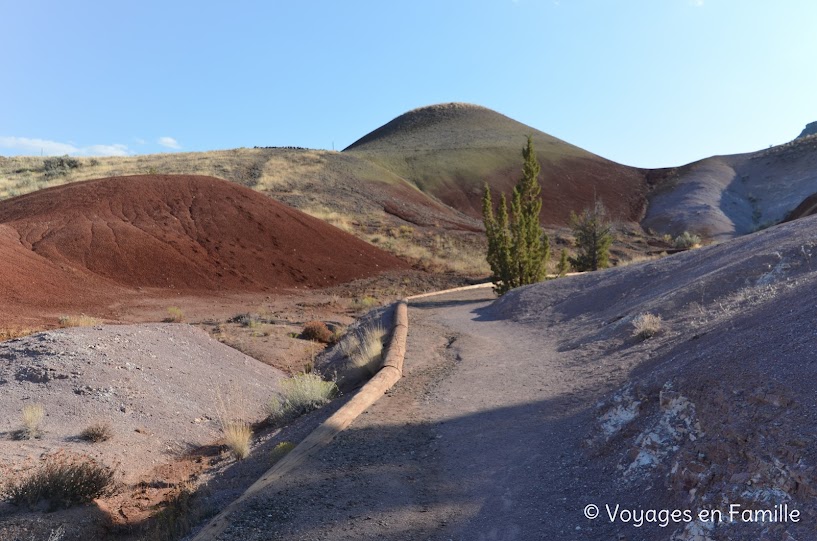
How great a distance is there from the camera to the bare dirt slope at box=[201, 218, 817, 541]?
398 centimetres

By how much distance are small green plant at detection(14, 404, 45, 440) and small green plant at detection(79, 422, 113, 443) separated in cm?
55

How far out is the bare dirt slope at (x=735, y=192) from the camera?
57031mm

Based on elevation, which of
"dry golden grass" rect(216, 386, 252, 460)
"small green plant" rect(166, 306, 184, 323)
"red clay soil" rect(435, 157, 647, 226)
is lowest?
"dry golden grass" rect(216, 386, 252, 460)

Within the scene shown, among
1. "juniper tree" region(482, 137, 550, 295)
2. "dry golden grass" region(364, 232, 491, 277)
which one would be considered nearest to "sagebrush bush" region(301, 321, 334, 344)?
"juniper tree" region(482, 137, 550, 295)

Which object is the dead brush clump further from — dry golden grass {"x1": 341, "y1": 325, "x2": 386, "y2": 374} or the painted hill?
the painted hill

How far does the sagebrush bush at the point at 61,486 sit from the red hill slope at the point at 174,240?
53.0 ft

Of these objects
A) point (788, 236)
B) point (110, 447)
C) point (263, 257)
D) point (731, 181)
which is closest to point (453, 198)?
point (731, 181)

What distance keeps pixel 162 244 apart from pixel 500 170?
50606 mm

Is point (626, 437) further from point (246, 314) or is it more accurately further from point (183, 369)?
point (246, 314)

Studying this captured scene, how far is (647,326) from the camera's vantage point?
9070 mm

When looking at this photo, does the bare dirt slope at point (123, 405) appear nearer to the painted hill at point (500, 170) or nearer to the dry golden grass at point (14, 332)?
the dry golden grass at point (14, 332)

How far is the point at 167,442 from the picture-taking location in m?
9.41

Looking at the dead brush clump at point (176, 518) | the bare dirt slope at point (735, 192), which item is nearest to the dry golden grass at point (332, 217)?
the bare dirt slope at point (735, 192)

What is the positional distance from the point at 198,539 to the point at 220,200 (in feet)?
102
